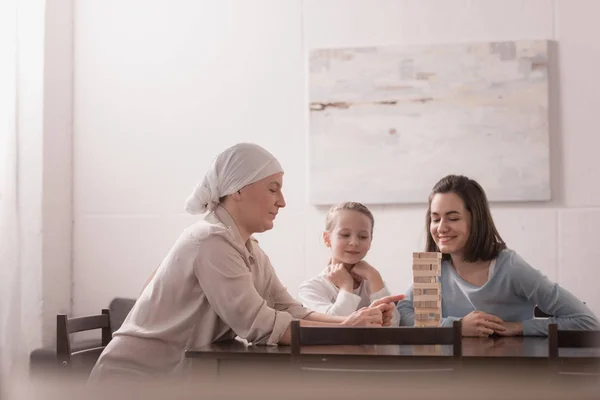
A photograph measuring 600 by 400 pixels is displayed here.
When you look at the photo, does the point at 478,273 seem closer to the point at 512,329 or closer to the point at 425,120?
the point at 512,329

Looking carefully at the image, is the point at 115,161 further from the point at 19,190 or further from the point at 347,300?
the point at 347,300

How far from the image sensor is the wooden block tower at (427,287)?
6.84 feet

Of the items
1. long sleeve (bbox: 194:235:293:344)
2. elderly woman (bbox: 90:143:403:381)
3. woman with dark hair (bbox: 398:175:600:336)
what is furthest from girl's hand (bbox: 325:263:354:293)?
long sleeve (bbox: 194:235:293:344)

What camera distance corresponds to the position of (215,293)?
206 cm

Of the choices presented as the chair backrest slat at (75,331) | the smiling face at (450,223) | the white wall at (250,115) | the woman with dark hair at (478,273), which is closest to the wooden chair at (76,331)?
the chair backrest slat at (75,331)

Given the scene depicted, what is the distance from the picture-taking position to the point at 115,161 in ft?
15.6

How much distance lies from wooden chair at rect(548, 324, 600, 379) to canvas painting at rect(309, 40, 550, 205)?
2.51 meters

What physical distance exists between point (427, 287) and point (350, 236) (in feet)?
3.11

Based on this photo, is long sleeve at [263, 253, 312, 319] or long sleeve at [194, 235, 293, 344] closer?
long sleeve at [194, 235, 293, 344]

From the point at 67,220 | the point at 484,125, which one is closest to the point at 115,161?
the point at 67,220

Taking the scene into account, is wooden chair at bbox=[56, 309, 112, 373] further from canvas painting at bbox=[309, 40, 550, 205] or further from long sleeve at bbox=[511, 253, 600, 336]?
canvas painting at bbox=[309, 40, 550, 205]

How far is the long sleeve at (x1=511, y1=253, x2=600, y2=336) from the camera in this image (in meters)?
2.30

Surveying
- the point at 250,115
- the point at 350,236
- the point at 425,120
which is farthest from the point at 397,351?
the point at 250,115

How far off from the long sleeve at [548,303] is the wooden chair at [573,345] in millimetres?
494
